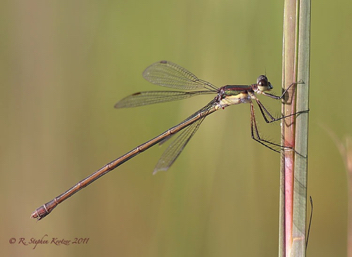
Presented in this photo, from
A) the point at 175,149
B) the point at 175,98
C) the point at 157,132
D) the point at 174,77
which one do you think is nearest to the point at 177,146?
the point at 175,149

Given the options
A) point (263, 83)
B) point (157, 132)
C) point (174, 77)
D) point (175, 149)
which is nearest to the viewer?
point (263, 83)

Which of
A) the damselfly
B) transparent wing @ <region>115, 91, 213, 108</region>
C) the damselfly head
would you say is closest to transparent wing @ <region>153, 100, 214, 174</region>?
the damselfly

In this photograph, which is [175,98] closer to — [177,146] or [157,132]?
[177,146]

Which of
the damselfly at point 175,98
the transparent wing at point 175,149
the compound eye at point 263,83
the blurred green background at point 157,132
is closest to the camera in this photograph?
the compound eye at point 263,83

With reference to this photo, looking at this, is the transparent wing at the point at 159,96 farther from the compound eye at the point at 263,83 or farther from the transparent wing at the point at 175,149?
the compound eye at the point at 263,83

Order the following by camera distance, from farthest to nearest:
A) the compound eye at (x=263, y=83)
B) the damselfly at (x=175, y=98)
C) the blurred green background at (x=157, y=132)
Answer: the blurred green background at (x=157, y=132)
the damselfly at (x=175, y=98)
the compound eye at (x=263, y=83)

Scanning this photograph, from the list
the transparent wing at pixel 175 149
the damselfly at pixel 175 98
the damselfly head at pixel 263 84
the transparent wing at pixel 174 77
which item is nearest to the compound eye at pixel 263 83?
the damselfly head at pixel 263 84

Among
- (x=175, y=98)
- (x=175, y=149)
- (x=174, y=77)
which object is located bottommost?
(x=175, y=149)
